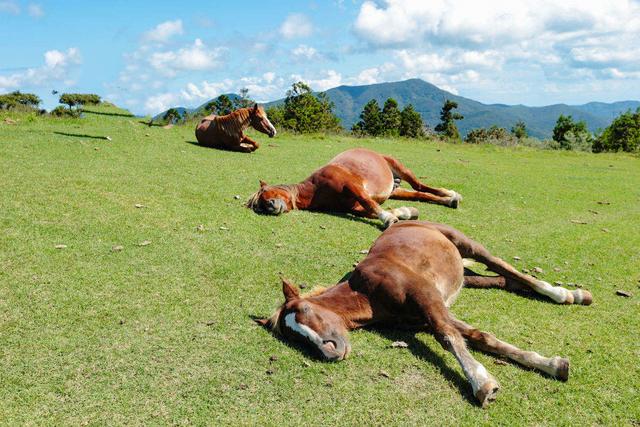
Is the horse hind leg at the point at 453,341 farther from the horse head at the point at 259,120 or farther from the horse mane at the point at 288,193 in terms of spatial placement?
the horse head at the point at 259,120

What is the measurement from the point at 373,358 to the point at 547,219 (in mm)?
7014

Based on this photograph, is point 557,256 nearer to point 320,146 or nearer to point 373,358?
point 373,358

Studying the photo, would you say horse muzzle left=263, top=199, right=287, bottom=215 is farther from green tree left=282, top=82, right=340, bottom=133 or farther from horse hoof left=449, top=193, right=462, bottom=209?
green tree left=282, top=82, right=340, bottom=133

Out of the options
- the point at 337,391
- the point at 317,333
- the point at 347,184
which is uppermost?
the point at 347,184

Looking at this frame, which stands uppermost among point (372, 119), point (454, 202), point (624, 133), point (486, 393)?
point (372, 119)

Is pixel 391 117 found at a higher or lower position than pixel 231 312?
higher

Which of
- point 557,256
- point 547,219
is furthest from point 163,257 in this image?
point 547,219

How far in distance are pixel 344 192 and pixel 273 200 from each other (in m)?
1.36

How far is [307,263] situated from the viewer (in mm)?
6613

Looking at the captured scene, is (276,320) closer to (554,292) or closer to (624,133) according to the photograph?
(554,292)

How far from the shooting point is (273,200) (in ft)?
27.4

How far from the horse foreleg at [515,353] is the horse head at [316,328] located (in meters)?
1.08

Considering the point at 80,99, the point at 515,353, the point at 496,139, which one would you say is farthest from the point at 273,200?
the point at 80,99

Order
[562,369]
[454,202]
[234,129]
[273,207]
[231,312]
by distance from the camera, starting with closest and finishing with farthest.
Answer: [562,369] → [231,312] → [273,207] → [454,202] → [234,129]
